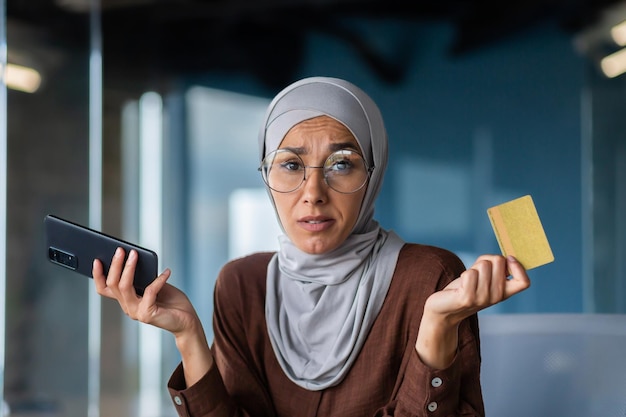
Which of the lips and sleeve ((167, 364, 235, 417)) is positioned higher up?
the lips

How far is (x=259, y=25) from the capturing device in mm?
4758

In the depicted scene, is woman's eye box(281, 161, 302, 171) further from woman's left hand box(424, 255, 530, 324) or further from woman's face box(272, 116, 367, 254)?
woman's left hand box(424, 255, 530, 324)

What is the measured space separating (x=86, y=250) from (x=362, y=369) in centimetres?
53

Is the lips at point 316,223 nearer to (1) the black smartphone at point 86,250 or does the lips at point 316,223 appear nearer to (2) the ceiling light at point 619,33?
(1) the black smartphone at point 86,250

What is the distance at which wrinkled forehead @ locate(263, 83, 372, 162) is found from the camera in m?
1.37

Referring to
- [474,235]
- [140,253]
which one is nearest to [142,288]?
[140,253]

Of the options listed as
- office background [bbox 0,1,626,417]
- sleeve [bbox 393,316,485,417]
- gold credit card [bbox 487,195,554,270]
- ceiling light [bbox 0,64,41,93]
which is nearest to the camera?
gold credit card [bbox 487,195,554,270]

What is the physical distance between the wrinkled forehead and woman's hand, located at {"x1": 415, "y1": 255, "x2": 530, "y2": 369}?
0.37 meters

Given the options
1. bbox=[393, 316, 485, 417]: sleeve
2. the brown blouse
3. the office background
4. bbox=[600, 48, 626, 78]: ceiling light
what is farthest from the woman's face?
bbox=[600, 48, 626, 78]: ceiling light

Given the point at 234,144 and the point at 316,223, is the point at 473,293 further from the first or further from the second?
the point at 234,144

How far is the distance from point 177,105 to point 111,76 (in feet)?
1.46

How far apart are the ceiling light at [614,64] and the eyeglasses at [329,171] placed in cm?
316

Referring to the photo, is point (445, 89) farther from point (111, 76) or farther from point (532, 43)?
point (111, 76)

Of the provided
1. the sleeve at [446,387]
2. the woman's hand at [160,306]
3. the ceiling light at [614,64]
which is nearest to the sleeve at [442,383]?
the sleeve at [446,387]
